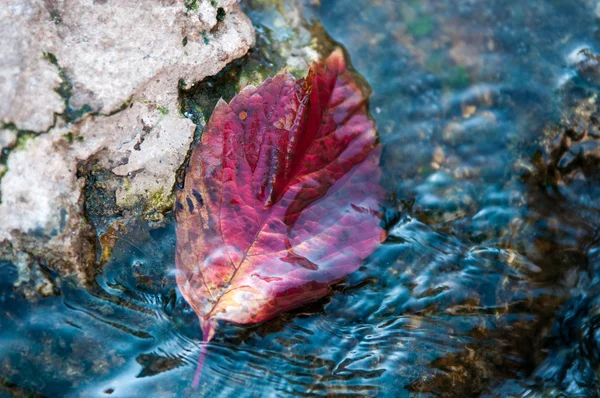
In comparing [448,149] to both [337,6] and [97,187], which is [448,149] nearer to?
[337,6]

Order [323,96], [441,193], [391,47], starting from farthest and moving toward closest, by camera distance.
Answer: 1. [391,47]
2. [441,193]
3. [323,96]

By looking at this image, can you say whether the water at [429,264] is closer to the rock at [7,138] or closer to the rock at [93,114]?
the rock at [93,114]

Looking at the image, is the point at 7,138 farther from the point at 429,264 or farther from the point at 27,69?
the point at 429,264

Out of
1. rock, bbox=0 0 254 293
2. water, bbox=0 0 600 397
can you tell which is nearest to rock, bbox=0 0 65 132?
rock, bbox=0 0 254 293

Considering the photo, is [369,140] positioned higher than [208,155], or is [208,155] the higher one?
[208,155]

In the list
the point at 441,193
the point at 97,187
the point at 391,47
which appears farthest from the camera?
the point at 391,47

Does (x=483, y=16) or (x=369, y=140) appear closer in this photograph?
(x=369, y=140)

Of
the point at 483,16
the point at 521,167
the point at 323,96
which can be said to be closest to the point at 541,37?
the point at 483,16

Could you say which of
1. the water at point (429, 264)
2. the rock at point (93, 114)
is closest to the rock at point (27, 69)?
the rock at point (93, 114)
